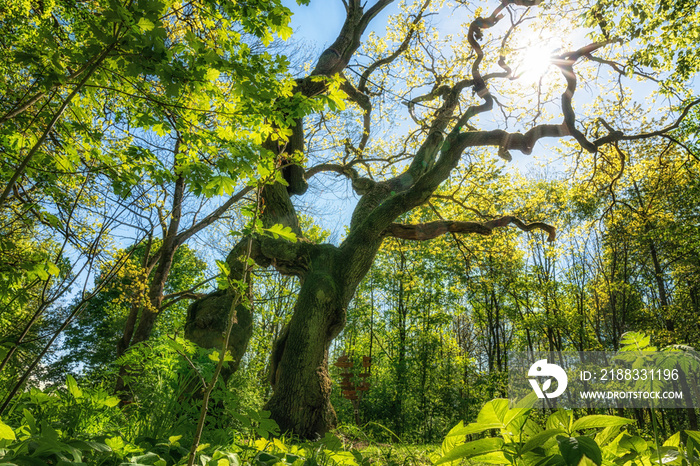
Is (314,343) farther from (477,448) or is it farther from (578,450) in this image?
(578,450)

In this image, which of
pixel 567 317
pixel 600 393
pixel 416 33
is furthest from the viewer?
pixel 600 393

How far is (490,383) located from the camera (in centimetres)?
1379

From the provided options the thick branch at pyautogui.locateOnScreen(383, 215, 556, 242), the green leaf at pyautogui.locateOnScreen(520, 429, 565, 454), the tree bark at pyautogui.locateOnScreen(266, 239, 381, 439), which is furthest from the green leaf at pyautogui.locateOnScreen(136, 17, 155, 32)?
the thick branch at pyautogui.locateOnScreen(383, 215, 556, 242)

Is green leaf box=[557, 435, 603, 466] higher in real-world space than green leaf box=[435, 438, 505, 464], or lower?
higher

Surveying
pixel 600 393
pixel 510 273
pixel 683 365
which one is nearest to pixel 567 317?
pixel 510 273

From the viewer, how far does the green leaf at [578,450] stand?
1.74ft

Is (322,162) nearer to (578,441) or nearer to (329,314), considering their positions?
(329,314)

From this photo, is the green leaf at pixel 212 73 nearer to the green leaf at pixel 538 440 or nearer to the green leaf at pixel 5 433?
the green leaf at pixel 5 433

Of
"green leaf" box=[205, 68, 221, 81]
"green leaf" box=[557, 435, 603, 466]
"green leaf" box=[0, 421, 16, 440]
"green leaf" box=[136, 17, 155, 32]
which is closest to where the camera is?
"green leaf" box=[557, 435, 603, 466]

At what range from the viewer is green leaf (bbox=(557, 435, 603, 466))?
530 millimetres

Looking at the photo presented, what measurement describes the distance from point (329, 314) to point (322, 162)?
483 centimetres

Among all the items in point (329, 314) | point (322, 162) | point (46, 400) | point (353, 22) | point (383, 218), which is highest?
point (353, 22)

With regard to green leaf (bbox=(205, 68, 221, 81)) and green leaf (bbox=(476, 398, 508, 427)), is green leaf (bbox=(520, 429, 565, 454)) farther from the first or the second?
green leaf (bbox=(205, 68, 221, 81))

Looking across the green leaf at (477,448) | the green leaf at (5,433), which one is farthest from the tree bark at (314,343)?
the green leaf at (477,448)
